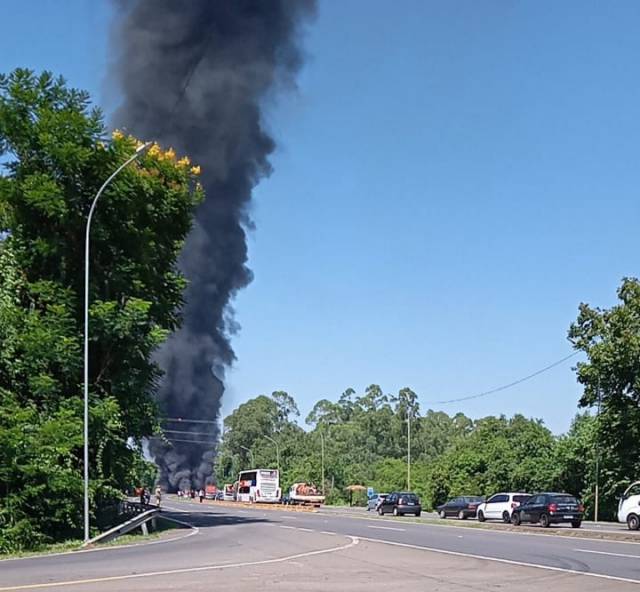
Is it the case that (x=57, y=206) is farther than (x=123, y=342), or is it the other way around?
(x=123, y=342)

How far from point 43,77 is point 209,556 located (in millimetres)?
19032

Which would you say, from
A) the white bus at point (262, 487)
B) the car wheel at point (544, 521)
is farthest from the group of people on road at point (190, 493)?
the car wheel at point (544, 521)

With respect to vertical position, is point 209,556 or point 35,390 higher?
point 35,390

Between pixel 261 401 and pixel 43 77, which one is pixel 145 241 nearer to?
pixel 43 77

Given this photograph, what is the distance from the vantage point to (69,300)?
31609 millimetres

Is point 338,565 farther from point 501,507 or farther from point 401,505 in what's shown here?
point 401,505

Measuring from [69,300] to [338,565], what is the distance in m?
15.7

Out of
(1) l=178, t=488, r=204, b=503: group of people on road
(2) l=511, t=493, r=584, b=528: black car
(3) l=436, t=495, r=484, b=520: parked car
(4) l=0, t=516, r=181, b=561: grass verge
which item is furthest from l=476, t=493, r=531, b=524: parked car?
(1) l=178, t=488, r=204, b=503: group of people on road

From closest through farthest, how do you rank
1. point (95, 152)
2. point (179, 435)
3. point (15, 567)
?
point (15, 567) → point (95, 152) → point (179, 435)

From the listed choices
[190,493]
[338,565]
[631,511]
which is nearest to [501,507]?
[631,511]

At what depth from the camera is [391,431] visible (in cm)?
15850

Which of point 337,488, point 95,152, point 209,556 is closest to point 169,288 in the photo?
point 95,152

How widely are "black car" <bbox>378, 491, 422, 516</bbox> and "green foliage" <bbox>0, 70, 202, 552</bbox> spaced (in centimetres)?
3186

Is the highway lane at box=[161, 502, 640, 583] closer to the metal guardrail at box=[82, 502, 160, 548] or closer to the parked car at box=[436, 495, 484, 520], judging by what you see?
the metal guardrail at box=[82, 502, 160, 548]
